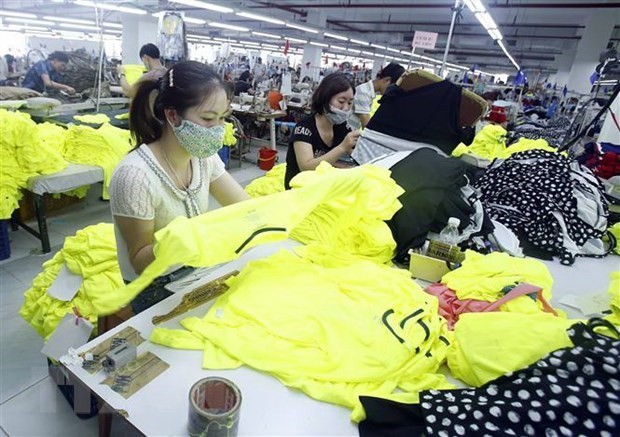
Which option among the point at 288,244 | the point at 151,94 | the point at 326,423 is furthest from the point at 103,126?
the point at 326,423

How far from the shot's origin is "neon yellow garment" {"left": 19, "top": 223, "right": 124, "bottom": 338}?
6.56ft

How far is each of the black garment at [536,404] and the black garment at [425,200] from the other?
84 cm

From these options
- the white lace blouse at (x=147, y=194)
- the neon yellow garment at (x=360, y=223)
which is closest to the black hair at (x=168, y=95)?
the white lace blouse at (x=147, y=194)

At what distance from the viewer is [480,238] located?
1939 mm

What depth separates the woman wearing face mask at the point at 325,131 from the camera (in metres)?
2.55

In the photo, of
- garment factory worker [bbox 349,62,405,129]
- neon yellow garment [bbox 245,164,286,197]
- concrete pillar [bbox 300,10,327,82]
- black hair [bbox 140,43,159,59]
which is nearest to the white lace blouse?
garment factory worker [bbox 349,62,405,129]

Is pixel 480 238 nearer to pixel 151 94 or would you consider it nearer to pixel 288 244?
pixel 288 244

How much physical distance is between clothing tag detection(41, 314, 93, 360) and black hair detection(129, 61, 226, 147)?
2.77ft

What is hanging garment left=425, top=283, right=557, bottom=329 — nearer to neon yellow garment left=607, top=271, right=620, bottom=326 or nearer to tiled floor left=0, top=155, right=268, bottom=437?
neon yellow garment left=607, top=271, right=620, bottom=326

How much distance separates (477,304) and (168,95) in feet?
4.70

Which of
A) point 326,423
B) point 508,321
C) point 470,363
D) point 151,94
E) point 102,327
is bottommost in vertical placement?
point 102,327

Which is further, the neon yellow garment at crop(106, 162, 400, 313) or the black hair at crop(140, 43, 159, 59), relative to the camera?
the black hair at crop(140, 43, 159, 59)

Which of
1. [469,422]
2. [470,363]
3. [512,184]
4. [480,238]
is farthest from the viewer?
[512,184]

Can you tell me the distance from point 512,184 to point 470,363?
5.69 ft
